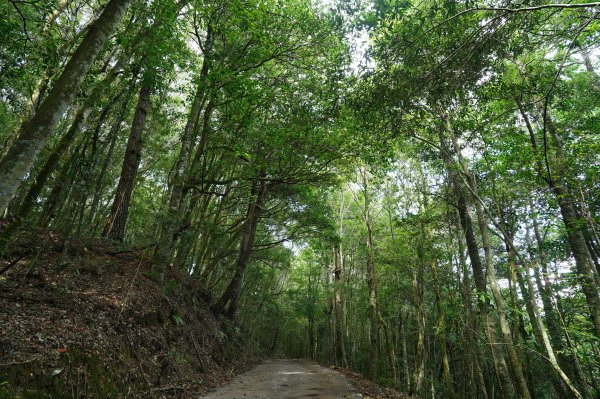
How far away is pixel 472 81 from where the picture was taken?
645 cm

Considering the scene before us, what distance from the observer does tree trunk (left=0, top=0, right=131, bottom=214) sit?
327 cm

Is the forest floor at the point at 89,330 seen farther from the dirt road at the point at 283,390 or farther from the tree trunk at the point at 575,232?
the tree trunk at the point at 575,232

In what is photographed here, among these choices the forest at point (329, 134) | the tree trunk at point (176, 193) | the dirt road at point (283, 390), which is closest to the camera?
the forest at point (329, 134)

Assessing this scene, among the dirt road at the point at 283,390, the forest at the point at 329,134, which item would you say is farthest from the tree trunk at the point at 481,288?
the dirt road at the point at 283,390

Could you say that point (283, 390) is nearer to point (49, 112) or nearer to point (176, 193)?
point (176, 193)

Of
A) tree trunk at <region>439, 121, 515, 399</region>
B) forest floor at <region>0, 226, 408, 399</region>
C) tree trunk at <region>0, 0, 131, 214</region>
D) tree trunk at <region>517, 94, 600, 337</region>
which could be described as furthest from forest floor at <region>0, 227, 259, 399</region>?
tree trunk at <region>517, 94, 600, 337</region>

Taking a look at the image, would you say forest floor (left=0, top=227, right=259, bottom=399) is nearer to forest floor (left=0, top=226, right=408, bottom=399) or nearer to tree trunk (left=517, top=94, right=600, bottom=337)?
forest floor (left=0, top=226, right=408, bottom=399)

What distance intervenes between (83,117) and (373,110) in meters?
5.54

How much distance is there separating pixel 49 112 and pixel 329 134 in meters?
7.67

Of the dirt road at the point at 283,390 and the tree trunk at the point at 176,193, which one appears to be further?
the tree trunk at the point at 176,193

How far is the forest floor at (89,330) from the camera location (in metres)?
4.16

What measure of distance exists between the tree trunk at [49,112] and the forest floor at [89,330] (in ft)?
7.42

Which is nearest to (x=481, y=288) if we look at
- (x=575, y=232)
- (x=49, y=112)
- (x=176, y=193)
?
(x=575, y=232)

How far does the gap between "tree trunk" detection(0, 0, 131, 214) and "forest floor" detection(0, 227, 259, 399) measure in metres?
2.26
